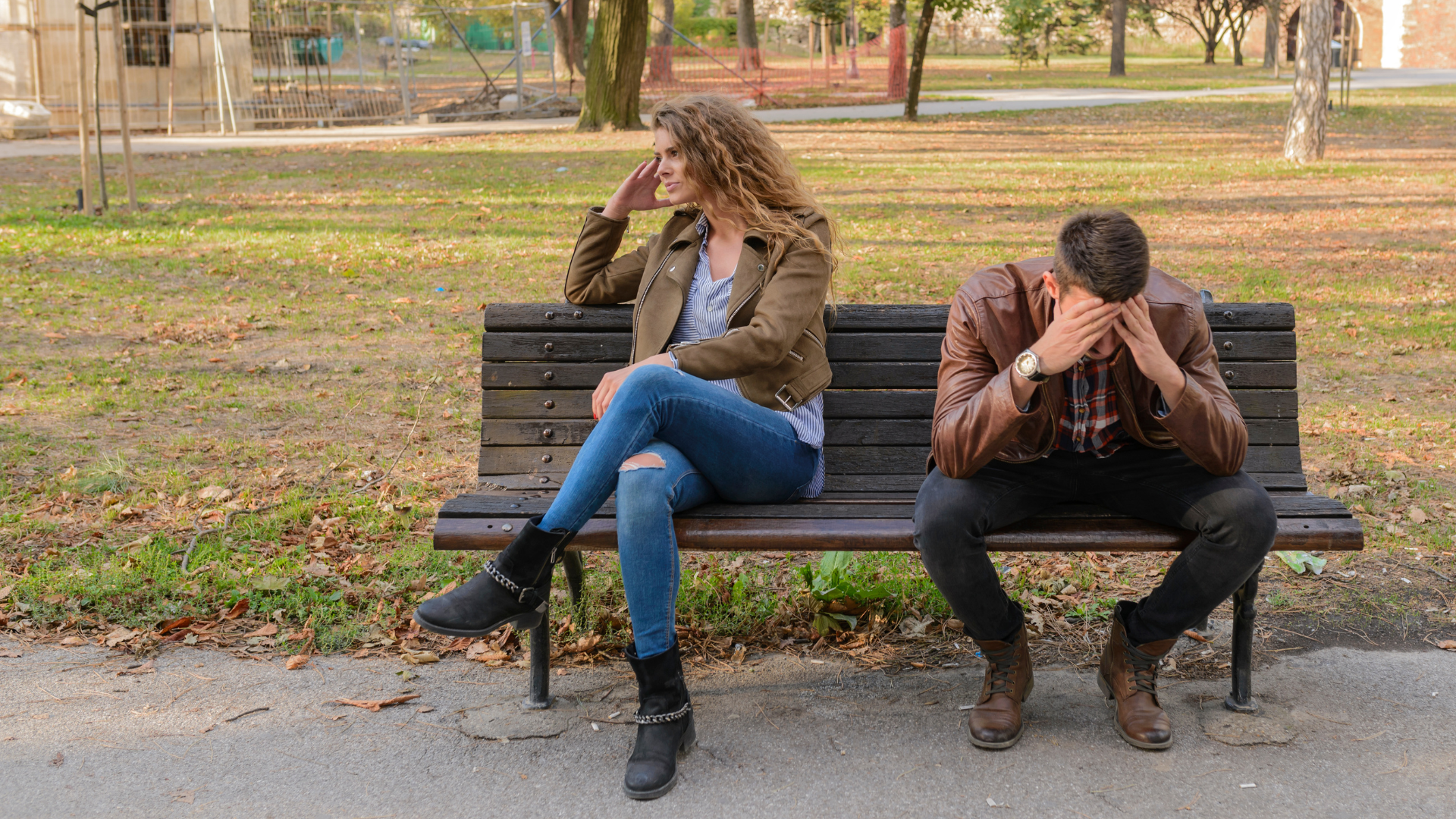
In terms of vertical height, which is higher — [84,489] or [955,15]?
[955,15]

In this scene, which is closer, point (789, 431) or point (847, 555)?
point (789, 431)

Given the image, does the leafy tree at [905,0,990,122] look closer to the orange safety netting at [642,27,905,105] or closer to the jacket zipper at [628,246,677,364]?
the orange safety netting at [642,27,905,105]

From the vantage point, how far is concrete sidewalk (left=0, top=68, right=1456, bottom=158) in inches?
731

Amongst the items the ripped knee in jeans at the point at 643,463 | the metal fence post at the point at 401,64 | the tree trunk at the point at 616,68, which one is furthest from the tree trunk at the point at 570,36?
the ripped knee in jeans at the point at 643,463

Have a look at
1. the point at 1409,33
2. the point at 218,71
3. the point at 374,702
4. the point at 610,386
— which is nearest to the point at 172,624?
the point at 374,702

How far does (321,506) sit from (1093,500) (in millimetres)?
2852

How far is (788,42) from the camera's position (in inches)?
2125

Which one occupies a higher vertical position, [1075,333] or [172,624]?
[1075,333]

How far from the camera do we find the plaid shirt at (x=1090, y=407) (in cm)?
307

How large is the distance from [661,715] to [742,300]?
1.16 meters

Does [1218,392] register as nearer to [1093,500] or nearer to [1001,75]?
[1093,500]

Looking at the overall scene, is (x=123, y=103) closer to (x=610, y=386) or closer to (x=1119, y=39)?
(x=610, y=386)

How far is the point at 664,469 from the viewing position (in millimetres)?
3078

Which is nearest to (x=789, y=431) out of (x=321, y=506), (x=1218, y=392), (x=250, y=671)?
(x=1218, y=392)
